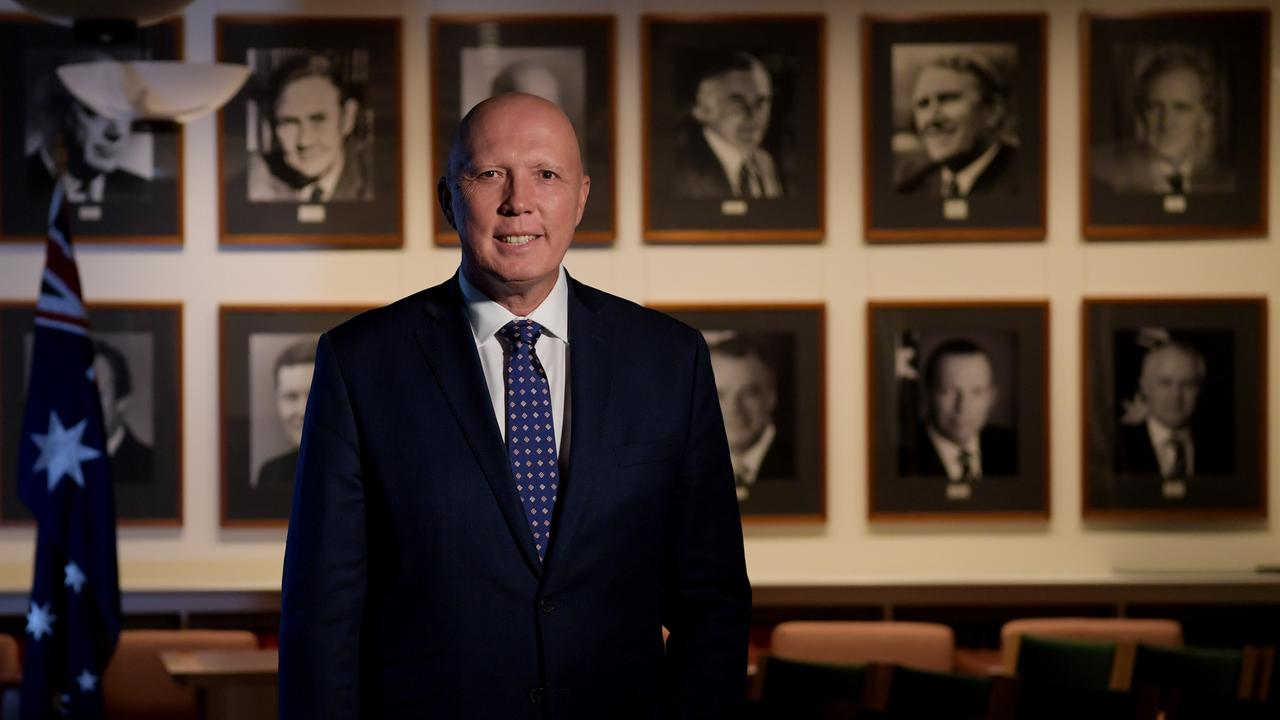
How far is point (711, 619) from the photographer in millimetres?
Answer: 2312

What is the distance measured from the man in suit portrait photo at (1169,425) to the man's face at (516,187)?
5193 mm

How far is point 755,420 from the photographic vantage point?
268 inches

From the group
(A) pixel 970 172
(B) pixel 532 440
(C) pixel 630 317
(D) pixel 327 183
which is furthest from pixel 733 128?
(B) pixel 532 440

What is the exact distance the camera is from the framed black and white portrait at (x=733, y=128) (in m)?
6.75

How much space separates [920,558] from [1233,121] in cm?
241

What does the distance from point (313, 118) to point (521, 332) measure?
186 inches

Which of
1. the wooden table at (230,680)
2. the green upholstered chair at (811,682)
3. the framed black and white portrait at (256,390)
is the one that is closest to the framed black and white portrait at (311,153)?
the framed black and white portrait at (256,390)

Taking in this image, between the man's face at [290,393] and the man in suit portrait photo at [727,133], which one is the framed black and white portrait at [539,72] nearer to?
the man in suit portrait photo at [727,133]

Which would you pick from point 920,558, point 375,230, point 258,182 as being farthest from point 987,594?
point 258,182

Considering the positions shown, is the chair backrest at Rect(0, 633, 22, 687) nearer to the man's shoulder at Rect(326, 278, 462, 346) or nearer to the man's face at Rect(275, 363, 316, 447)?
the man's face at Rect(275, 363, 316, 447)

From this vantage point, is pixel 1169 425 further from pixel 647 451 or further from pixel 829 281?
pixel 647 451

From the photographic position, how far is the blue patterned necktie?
2.20m

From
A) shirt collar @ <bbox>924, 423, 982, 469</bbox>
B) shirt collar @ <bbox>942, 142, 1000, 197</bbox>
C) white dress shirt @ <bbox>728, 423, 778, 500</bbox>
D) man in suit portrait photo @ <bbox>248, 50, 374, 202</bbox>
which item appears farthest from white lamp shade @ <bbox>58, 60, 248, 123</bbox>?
shirt collar @ <bbox>924, 423, 982, 469</bbox>

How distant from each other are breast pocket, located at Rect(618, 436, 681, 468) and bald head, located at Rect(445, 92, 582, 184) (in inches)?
16.7
